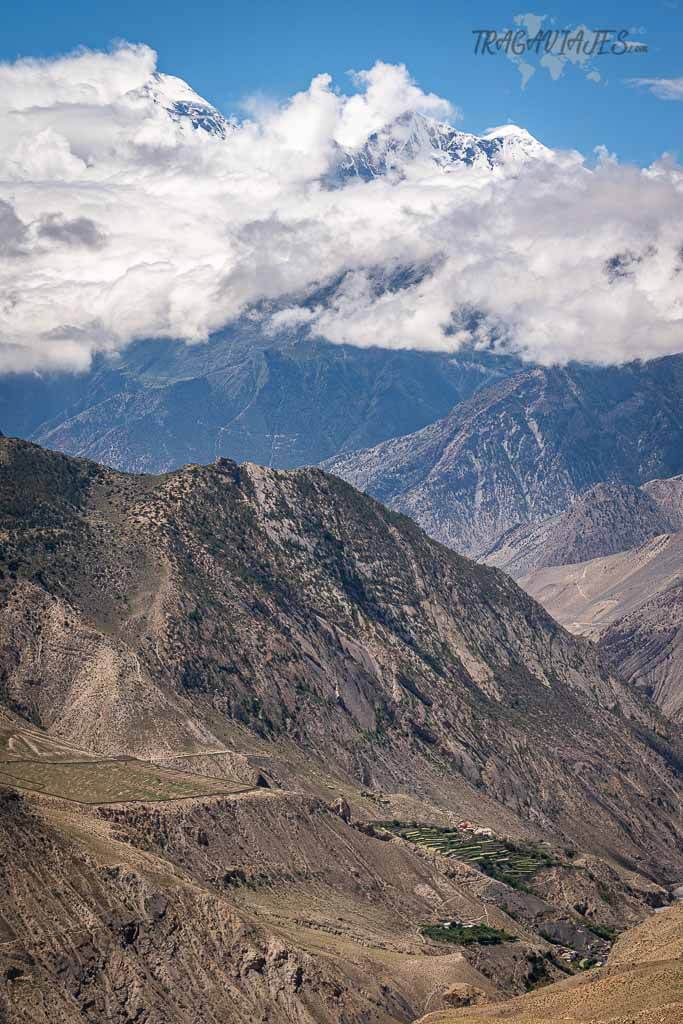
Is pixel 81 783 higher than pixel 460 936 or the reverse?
higher

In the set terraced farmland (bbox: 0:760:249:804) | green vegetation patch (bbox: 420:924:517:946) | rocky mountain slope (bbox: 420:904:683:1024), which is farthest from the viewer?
green vegetation patch (bbox: 420:924:517:946)

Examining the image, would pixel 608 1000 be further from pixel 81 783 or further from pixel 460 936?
pixel 81 783

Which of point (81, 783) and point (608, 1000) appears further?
point (81, 783)

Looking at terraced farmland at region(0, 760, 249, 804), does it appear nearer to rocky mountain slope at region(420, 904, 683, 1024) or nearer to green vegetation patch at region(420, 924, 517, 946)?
green vegetation patch at region(420, 924, 517, 946)

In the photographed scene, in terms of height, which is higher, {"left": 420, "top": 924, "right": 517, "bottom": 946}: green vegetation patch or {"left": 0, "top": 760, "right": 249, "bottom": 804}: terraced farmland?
{"left": 0, "top": 760, "right": 249, "bottom": 804}: terraced farmland

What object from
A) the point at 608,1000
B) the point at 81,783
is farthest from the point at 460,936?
the point at 608,1000

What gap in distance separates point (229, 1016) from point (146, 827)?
40624 millimetres

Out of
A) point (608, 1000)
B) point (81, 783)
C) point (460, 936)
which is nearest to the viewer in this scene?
point (608, 1000)

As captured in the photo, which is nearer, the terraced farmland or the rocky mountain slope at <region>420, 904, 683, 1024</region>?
the rocky mountain slope at <region>420, 904, 683, 1024</region>

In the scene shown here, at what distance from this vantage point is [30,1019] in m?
133

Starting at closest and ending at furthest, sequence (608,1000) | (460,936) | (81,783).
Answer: (608,1000), (81,783), (460,936)

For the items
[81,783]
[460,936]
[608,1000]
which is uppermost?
[81,783]

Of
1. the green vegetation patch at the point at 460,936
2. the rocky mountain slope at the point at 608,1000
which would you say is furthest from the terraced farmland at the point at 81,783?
the rocky mountain slope at the point at 608,1000

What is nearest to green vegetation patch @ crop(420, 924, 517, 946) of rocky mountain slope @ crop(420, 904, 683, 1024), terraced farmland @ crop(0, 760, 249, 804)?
rocky mountain slope @ crop(420, 904, 683, 1024)
